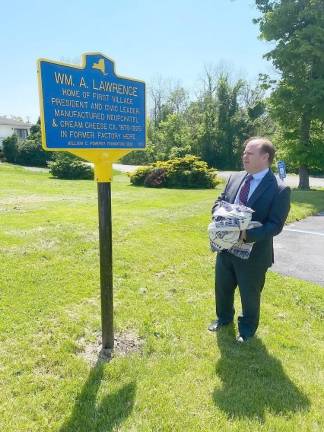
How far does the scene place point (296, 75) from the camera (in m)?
16.5

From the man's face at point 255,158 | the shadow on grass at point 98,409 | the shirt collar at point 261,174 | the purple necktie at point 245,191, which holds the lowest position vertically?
the shadow on grass at point 98,409

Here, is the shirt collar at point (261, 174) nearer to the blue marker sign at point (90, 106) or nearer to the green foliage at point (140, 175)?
the blue marker sign at point (90, 106)

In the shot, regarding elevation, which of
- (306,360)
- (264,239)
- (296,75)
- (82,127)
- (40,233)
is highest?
(296,75)

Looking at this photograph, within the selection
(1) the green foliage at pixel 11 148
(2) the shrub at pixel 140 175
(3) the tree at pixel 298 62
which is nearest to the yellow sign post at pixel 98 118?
(3) the tree at pixel 298 62

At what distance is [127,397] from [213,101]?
41.4m

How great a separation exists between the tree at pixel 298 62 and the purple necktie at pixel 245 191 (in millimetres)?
14120

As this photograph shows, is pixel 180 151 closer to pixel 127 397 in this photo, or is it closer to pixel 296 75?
pixel 296 75

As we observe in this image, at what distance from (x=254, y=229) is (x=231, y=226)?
0.67 ft

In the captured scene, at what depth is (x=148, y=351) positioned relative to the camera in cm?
341

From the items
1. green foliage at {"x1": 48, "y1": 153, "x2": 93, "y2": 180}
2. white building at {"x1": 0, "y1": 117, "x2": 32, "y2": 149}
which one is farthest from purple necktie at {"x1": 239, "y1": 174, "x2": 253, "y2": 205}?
white building at {"x1": 0, "y1": 117, "x2": 32, "y2": 149}

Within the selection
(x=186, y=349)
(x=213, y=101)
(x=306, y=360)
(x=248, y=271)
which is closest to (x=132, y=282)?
(x=186, y=349)

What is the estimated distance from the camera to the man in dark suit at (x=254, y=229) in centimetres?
313

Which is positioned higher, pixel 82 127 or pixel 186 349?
pixel 82 127

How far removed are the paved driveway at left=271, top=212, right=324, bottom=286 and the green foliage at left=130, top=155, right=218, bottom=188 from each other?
8.88 meters
